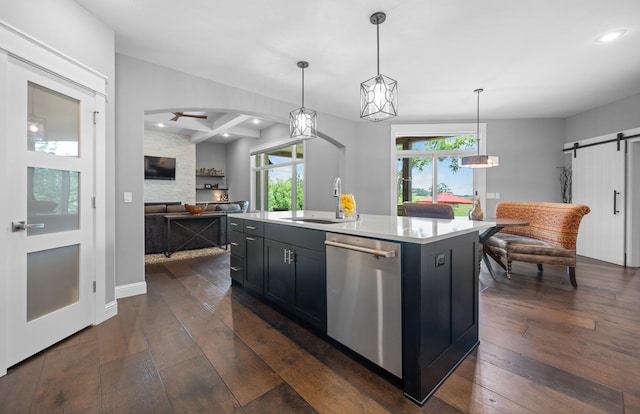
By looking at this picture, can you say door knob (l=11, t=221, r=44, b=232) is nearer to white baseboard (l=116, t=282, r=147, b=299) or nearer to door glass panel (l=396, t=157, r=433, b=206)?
white baseboard (l=116, t=282, r=147, b=299)

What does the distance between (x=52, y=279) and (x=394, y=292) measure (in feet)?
8.17

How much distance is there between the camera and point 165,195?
8469mm

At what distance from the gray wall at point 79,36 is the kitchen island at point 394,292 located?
1773 mm

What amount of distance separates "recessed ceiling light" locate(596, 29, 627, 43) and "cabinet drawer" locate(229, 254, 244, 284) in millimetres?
4374

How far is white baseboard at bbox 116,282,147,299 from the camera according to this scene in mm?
2945

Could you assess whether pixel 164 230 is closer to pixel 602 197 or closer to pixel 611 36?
pixel 611 36

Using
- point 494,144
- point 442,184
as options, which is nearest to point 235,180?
point 442,184

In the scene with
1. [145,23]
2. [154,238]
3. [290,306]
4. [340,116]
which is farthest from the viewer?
[340,116]

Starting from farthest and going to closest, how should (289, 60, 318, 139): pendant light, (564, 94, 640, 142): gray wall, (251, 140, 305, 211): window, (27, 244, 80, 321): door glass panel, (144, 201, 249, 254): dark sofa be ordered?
(251, 140, 305, 211): window
(144, 201, 249, 254): dark sofa
(564, 94, 640, 142): gray wall
(289, 60, 318, 139): pendant light
(27, 244, 80, 321): door glass panel

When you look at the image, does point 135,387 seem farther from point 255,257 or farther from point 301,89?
point 301,89

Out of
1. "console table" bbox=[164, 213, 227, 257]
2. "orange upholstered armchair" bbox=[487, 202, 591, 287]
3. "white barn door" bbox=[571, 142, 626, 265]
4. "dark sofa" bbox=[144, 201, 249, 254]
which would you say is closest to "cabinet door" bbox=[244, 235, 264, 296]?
"console table" bbox=[164, 213, 227, 257]

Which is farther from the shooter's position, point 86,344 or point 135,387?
point 86,344

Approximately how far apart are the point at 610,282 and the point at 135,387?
16.5 ft

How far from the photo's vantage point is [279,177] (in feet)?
25.6
